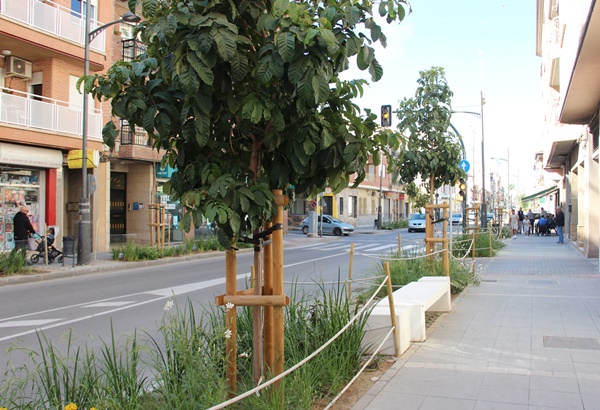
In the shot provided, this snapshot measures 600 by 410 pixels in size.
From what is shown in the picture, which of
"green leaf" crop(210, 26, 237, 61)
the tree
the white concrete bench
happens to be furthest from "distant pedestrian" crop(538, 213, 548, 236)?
"green leaf" crop(210, 26, 237, 61)

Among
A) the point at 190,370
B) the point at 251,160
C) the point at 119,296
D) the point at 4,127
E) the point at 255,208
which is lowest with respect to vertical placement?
the point at 119,296

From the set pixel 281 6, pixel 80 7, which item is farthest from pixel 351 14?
pixel 80 7

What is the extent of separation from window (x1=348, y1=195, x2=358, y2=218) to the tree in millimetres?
41082

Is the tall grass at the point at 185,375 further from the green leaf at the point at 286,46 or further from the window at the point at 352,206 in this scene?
the window at the point at 352,206

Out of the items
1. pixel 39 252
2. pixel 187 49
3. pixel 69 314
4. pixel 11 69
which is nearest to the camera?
pixel 187 49

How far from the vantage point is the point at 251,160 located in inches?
152

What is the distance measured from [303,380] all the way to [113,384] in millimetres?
1295

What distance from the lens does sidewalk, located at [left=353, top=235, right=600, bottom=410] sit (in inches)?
171

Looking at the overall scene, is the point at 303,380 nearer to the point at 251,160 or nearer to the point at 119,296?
the point at 251,160

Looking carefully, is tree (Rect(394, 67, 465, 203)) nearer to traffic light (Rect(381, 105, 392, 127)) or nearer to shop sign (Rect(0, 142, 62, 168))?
traffic light (Rect(381, 105, 392, 127))

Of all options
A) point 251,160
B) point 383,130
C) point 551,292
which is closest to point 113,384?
point 251,160

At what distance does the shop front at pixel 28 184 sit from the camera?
1756 centimetres

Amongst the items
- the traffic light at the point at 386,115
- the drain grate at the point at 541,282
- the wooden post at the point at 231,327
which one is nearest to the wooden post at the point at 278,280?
the wooden post at the point at 231,327

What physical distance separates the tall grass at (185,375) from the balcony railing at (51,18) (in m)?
15.9
